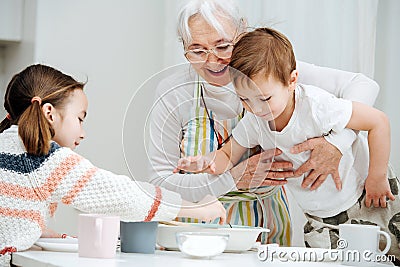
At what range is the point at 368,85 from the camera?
1815 millimetres

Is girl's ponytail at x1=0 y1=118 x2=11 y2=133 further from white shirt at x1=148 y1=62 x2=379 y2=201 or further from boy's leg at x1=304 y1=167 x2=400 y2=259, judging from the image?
boy's leg at x1=304 y1=167 x2=400 y2=259

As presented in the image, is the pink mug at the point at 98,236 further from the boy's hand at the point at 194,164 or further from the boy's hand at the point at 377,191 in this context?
the boy's hand at the point at 377,191

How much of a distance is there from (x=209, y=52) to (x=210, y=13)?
0.17 m

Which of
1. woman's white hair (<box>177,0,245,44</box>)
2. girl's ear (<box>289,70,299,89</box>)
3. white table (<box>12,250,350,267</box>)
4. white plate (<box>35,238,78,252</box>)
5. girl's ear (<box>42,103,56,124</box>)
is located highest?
woman's white hair (<box>177,0,245,44</box>)

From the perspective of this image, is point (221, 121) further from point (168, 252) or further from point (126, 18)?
point (126, 18)

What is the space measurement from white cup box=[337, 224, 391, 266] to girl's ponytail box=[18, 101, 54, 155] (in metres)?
0.63

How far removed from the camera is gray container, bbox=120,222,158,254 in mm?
1369

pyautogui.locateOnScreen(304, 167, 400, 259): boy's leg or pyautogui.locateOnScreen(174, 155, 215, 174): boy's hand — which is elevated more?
pyautogui.locateOnScreen(174, 155, 215, 174): boy's hand

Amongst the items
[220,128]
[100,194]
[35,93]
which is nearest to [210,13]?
[220,128]

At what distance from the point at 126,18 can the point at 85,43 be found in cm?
20

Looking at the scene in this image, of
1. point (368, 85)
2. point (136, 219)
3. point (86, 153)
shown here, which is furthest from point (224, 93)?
point (86, 153)

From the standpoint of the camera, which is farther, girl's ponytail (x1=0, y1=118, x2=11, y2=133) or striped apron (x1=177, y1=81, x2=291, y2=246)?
girl's ponytail (x1=0, y1=118, x2=11, y2=133)

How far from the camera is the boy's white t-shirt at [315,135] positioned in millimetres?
1544

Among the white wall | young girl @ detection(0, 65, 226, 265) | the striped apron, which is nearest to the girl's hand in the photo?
young girl @ detection(0, 65, 226, 265)
